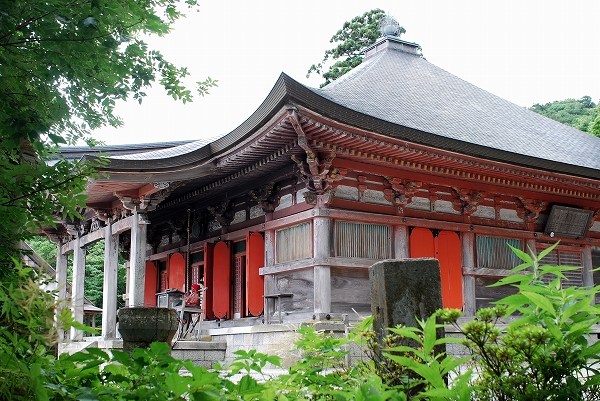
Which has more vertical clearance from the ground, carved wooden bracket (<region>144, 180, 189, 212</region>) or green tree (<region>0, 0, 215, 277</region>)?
carved wooden bracket (<region>144, 180, 189, 212</region>)

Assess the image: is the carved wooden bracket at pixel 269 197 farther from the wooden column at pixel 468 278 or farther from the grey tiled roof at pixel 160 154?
the wooden column at pixel 468 278

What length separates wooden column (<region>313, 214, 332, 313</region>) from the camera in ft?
35.0

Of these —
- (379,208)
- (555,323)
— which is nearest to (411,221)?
(379,208)

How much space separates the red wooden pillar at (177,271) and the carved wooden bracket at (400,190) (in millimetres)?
5931

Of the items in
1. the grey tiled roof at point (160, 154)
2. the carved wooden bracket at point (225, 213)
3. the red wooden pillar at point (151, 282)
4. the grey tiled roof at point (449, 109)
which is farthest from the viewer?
the red wooden pillar at point (151, 282)

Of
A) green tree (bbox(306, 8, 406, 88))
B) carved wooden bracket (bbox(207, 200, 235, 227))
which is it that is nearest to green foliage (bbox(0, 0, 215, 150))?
carved wooden bracket (bbox(207, 200, 235, 227))

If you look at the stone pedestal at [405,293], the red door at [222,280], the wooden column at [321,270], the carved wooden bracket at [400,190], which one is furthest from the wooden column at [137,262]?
the stone pedestal at [405,293]

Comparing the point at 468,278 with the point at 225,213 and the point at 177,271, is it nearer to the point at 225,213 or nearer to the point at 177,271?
the point at 225,213

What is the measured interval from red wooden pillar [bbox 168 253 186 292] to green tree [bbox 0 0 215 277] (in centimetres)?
1143

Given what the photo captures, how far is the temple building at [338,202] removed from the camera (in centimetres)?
1065

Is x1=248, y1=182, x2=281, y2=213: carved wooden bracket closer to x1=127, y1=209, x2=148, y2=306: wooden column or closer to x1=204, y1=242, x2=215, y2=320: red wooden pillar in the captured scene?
x1=127, y1=209, x2=148, y2=306: wooden column

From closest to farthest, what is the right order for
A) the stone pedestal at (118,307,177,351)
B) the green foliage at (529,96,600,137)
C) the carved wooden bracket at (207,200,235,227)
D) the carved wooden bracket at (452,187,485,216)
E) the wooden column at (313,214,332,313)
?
1. the stone pedestal at (118,307,177,351)
2. the wooden column at (313,214,332,313)
3. the carved wooden bracket at (452,187,485,216)
4. the carved wooden bracket at (207,200,235,227)
5. the green foliage at (529,96,600,137)

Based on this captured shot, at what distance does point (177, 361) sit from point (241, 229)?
10.9 meters

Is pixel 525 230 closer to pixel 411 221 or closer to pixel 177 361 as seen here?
pixel 411 221
